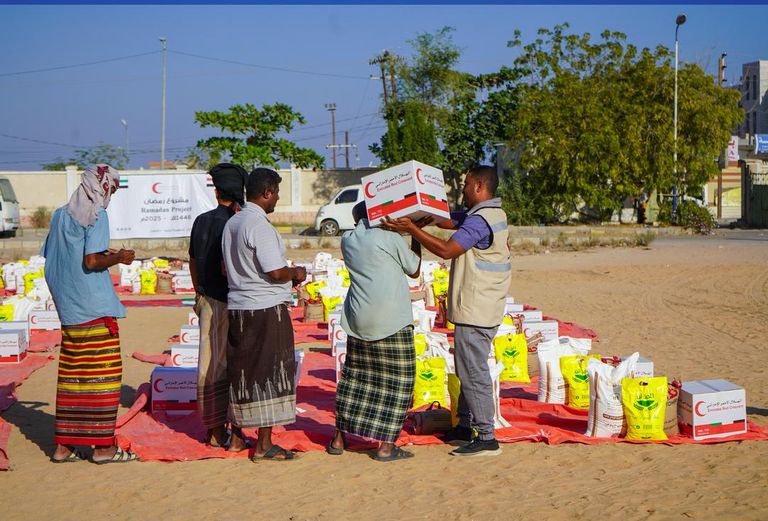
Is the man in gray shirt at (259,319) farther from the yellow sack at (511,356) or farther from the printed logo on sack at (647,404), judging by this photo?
the yellow sack at (511,356)

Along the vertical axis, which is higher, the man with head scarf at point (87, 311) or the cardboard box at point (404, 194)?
the cardboard box at point (404, 194)

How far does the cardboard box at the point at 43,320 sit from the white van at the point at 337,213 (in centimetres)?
1759

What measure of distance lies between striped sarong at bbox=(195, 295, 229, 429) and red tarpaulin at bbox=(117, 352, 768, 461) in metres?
0.25

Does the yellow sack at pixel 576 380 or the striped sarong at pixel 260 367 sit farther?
the yellow sack at pixel 576 380

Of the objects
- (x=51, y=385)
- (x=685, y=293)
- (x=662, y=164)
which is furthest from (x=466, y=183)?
(x=662, y=164)

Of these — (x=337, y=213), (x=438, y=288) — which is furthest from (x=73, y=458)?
(x=337, y=213)

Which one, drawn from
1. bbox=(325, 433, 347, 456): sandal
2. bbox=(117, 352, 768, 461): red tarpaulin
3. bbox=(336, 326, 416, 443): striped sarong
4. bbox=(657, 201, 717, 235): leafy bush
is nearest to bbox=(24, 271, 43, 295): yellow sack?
bbox=(117, 352, 768, 461): red tarpaulin

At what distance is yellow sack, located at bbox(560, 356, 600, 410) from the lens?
6773 mm

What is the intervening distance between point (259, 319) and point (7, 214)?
997 inches

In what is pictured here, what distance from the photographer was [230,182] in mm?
5918

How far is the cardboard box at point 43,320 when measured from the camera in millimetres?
10656

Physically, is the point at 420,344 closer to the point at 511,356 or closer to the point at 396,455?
the point at 511,356

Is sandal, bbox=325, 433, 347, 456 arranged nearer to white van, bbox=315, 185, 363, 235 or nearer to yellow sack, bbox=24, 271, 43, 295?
yellow sack, bbox=24, 271, 43, 295

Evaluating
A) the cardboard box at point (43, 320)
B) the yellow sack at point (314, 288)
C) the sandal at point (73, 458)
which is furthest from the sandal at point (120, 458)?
the yellow sack at point (314, 288)
